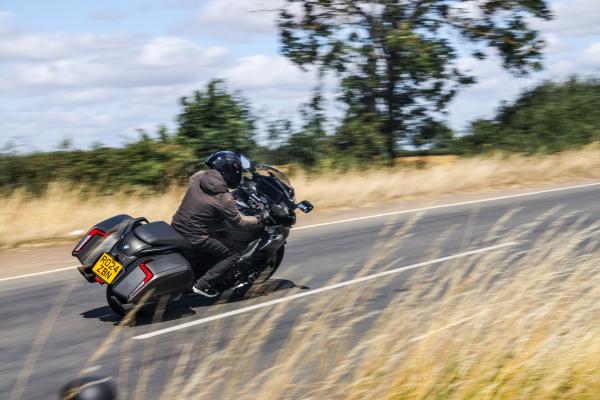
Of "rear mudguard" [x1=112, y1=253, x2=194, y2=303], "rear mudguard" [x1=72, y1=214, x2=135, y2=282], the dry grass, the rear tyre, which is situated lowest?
the dry grass

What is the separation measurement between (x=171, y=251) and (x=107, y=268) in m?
0.66

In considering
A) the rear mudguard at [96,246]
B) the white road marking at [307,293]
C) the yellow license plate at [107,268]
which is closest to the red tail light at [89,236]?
the rear mudguard at [96,246]

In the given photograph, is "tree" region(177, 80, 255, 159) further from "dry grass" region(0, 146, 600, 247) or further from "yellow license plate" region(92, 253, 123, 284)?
"yellow license plate" region(92, 253, 123, 284)

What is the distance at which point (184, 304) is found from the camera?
9.39 meters

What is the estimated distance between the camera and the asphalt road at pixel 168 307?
23.2 feet

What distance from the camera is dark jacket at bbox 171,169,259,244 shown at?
8.78 m

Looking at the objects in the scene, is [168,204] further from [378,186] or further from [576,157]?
[576,157]

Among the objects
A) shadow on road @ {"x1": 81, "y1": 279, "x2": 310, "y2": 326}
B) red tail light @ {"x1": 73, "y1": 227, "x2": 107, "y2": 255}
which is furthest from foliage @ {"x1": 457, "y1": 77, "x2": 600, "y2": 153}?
red tail light @ {"x1": 73, "y1": 227, "x2": 107, "y2": 255}

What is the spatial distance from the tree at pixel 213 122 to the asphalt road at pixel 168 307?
5781 millimetres

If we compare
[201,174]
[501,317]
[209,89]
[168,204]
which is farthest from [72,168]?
[501,317]

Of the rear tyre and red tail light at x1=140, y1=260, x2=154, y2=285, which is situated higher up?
red tail light at x1=140, y1=260, x2=154, y2=285

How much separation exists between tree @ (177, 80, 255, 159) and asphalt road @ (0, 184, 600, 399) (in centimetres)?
578

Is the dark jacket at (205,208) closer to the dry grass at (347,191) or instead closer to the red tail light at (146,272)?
the red tail light at (146,272)

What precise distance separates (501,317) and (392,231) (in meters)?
8.53
